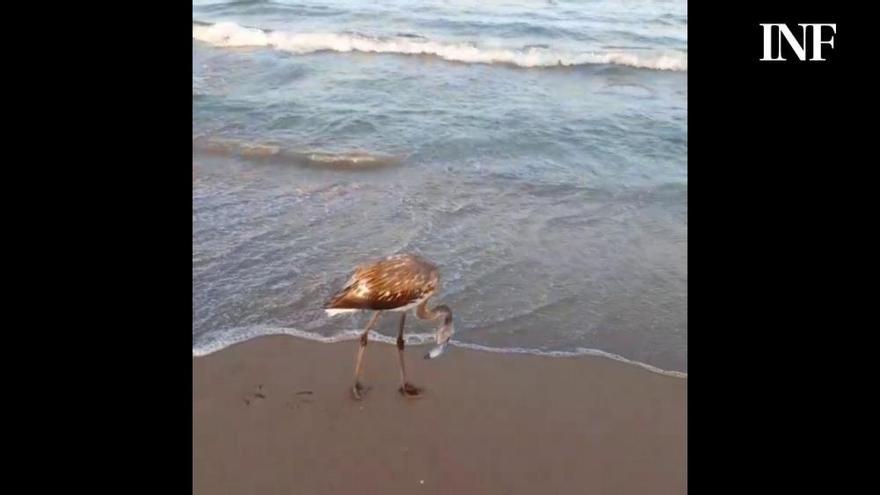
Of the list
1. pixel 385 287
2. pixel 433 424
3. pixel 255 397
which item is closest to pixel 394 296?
pixel 385 287

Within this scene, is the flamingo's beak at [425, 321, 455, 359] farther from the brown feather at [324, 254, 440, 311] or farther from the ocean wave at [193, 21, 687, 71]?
the ocean wave at [193, 21, 687, 71]

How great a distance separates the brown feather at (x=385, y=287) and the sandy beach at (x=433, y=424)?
362mm

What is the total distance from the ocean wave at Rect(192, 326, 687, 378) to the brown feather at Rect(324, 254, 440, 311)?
0.41m

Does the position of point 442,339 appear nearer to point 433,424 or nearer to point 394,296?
point 394,296

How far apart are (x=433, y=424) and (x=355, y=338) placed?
32.8 inches

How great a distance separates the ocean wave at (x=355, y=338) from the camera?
12.9ft

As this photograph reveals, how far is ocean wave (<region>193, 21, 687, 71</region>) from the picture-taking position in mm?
11055

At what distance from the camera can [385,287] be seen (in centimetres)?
370

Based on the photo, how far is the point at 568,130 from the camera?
768cm

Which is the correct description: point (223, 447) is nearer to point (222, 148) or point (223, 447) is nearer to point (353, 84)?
point (222, 148)
